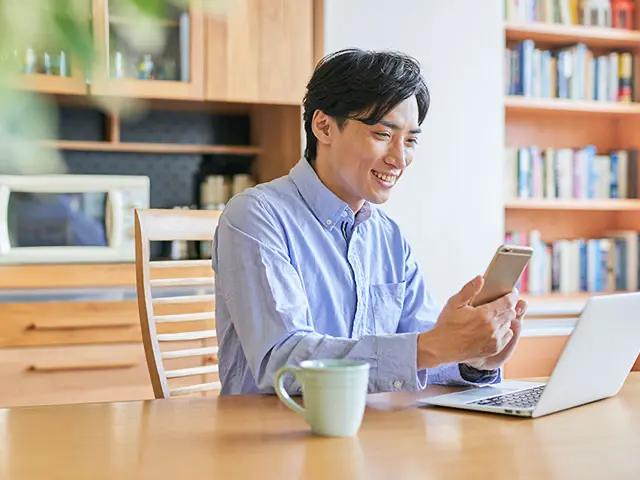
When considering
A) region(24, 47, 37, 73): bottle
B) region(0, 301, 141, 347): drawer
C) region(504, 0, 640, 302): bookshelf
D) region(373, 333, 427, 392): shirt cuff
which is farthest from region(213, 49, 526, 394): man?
region(504, 0, 640, 302): bookshelf

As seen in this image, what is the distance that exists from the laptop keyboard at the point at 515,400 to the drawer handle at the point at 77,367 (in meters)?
1.87

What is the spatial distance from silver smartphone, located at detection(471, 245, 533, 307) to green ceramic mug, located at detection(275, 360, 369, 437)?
275mm

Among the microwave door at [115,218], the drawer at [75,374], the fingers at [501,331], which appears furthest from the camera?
the microwave door at [115,218]

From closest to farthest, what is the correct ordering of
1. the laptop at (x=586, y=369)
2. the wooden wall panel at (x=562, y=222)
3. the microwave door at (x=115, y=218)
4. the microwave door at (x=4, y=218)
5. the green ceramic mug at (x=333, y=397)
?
1. the green ceramic mug at (x=333, y=397)
2. the laptop at (x=586, y=369)
3. the microwave door at (x=4, y=218)
4. the microwave door at (x=115, y=218)
5. the wooden wall panel at (x=562, y=222)

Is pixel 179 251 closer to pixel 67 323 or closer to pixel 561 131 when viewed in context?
pixel 67 323

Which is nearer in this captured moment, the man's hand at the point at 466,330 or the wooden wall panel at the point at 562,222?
the man's hand at the point at 466,330

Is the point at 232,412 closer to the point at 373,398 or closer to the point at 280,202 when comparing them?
the point at 373,398

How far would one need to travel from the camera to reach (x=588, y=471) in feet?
3.07

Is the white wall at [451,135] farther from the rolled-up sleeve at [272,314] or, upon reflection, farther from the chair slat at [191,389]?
the rolled-up sleeve at [272,314]

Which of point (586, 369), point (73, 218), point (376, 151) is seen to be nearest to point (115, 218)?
point (73, 218)

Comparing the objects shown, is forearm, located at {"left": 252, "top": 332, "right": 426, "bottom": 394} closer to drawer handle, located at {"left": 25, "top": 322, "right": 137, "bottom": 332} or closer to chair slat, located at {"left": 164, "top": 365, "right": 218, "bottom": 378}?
chair slat, located at {"left": 164, "top": 365, "right": 218, "bottom": 378}

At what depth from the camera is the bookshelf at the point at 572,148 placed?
3744mm

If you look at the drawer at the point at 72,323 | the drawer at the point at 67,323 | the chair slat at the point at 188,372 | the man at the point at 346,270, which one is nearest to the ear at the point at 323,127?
the man at the point at 346,270

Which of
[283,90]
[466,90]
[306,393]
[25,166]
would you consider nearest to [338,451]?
[306,393]
